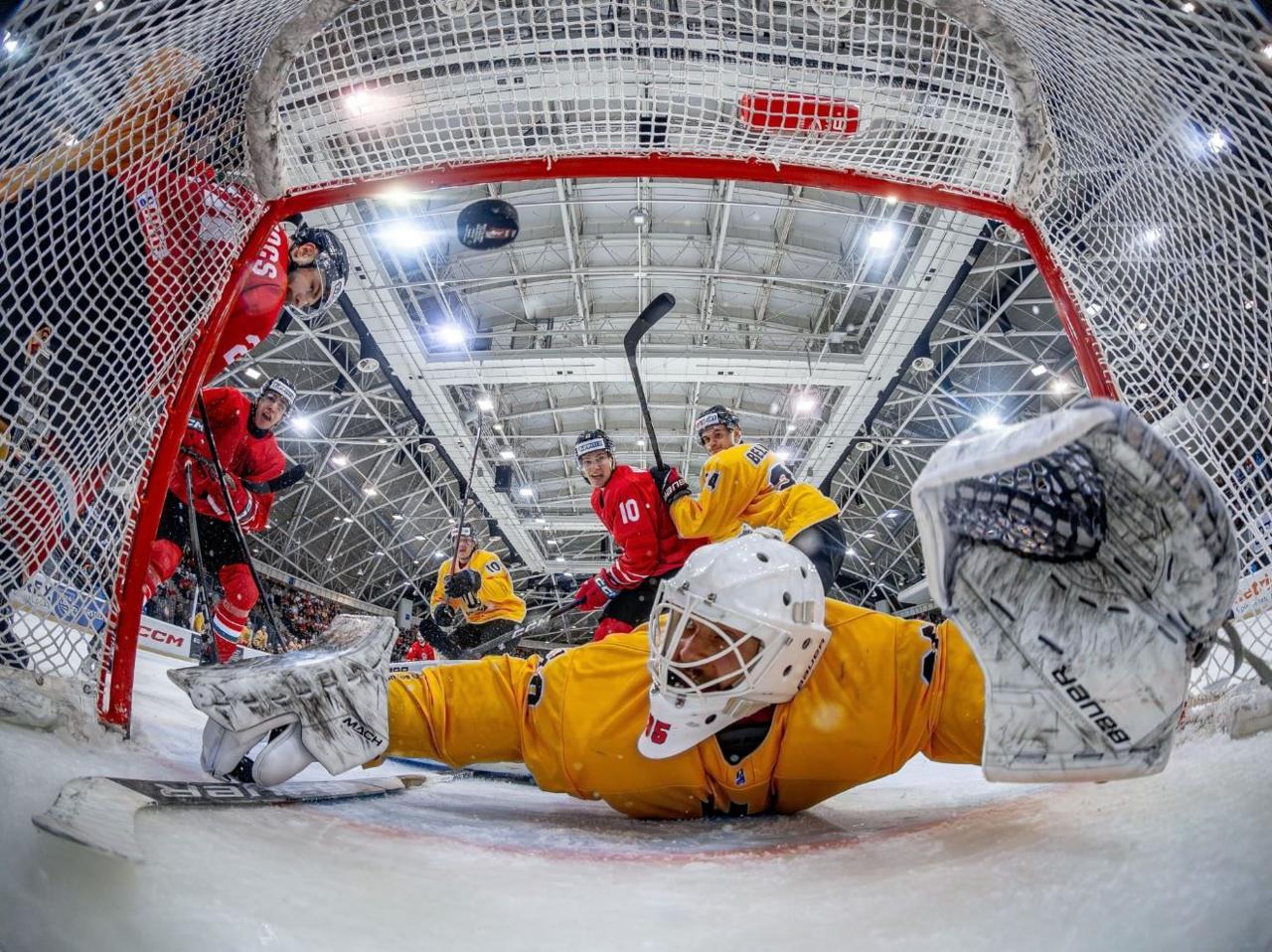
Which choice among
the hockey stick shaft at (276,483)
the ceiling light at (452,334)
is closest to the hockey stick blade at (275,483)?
the hockey stick shaft at (276,483)

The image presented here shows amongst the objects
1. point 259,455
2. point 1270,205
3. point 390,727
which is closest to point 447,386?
point 259,455

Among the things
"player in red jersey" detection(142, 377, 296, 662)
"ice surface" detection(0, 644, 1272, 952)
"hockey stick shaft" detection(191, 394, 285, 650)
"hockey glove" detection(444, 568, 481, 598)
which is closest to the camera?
"ice surface" detection(0, 644, 1272, 952)

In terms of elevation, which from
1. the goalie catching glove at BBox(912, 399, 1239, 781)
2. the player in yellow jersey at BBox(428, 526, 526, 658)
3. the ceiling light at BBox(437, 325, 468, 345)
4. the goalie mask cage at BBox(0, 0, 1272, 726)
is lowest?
the player in yellow jersey at BBox(428, 526, 526, 658)

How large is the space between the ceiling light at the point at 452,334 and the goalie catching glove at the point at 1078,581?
7.14 metres

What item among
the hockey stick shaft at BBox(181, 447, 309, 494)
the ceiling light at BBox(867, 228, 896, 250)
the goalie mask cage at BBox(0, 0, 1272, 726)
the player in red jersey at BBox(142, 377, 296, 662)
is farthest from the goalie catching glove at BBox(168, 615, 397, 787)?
the ceiling light at BBox(867, 228, 896, 250)

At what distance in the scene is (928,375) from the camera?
9195 mm

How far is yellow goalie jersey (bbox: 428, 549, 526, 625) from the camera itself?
591 centimetres

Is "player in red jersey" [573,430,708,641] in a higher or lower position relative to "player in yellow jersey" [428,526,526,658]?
higher

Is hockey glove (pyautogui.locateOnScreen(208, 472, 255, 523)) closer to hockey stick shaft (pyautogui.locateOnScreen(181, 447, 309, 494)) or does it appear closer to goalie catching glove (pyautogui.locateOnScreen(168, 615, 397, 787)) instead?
hockey stick shaft (pyautogui.locateOnScreen(181, 447, 309, 494))

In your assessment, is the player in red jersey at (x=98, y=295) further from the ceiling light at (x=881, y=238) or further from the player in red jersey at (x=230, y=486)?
the ceiling light at (x=881, y=238)

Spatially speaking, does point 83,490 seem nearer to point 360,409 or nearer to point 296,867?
point 296,867

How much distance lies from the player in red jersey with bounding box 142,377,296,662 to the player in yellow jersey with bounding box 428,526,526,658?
202 cm

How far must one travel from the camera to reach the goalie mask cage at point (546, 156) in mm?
1314

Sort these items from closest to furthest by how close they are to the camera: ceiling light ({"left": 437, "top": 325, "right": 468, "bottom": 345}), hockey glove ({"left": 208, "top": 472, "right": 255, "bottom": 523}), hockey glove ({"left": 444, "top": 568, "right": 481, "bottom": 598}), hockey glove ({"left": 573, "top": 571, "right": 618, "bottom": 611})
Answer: hockey glove ({"left": 208, "top": 472, "right": 255, "bottom": 523}) → hockey glove ({"left": 573, "top": 571, "right": 618, "bottom": 611}) → hockey glove ({"left": 444, "top": 568, "right": 481, "bottom": 598}) → ceiling light ({"left": 437, "top": 325, "right": 468, "bottom": 345})
